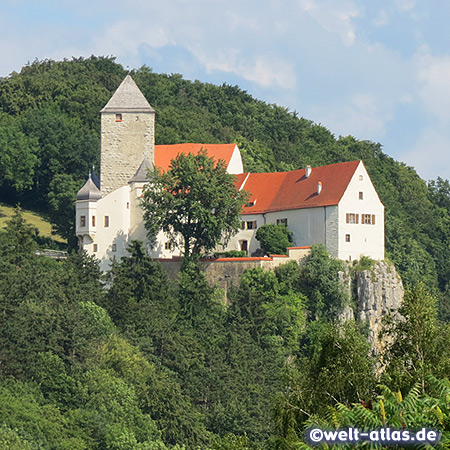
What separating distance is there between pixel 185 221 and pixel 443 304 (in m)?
29.8

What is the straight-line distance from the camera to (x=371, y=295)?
208 ft

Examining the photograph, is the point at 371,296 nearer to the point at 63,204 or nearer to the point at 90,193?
the point at 90,193

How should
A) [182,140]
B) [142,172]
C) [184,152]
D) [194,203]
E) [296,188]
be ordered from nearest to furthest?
1. [194,203]
2. [142,172]
3. [296,188]
4. [184,152]
5. [182,140]

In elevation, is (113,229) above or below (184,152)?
below

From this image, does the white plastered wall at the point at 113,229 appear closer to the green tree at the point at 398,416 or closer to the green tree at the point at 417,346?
the green tree at the point at 417,346

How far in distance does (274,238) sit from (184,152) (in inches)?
376

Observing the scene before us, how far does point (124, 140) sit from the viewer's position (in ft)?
228

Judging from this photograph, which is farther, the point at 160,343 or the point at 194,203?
the point at 194,203

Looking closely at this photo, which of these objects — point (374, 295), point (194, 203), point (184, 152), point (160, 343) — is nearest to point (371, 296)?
point (374, 295)

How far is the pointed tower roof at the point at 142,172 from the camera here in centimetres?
6650

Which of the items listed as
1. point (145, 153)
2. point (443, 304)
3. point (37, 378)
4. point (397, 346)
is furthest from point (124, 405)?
point (443, 304)

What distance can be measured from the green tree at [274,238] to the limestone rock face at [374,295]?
4.18 metres

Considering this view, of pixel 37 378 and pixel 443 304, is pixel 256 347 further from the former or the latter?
pixel 443 304

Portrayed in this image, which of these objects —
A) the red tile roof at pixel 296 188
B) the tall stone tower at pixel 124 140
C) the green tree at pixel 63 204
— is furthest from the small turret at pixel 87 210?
the red tile roof at pixel 296 188
